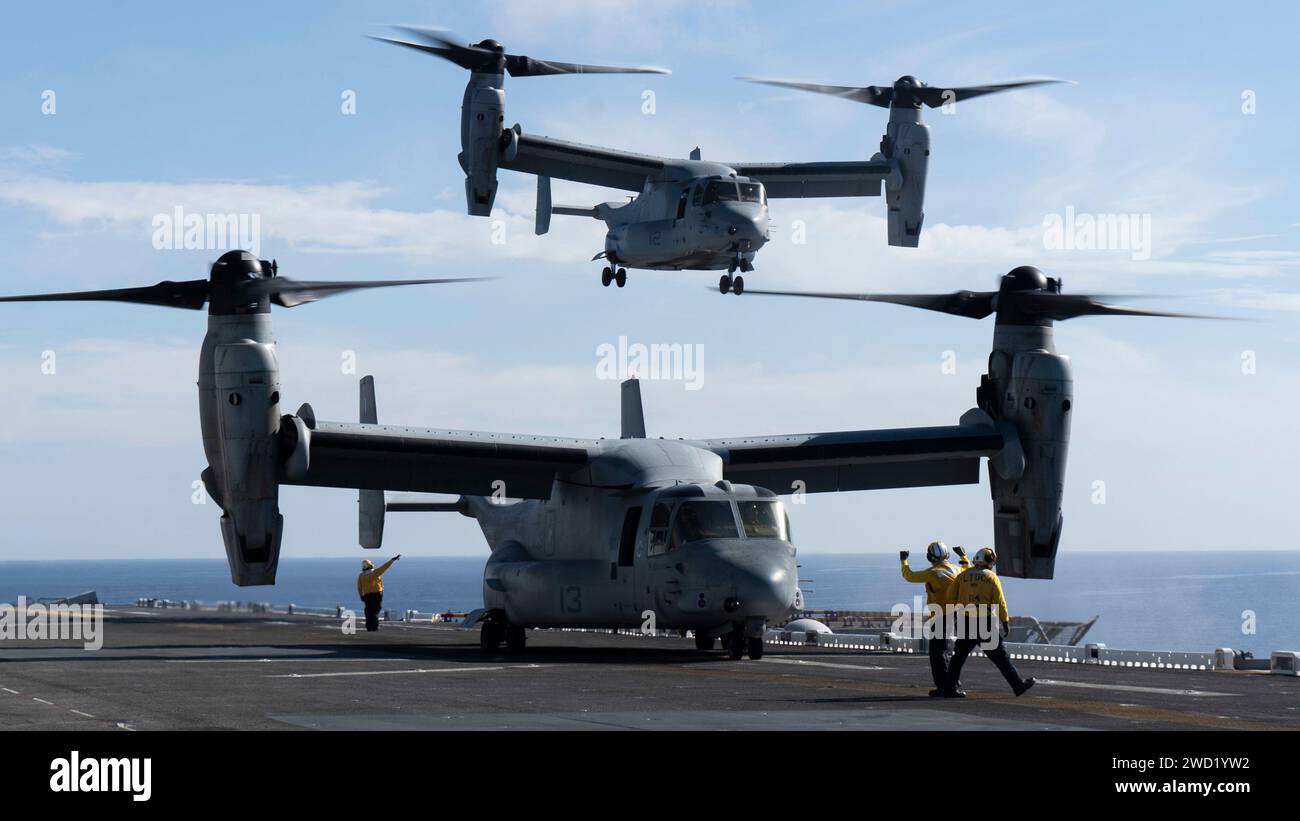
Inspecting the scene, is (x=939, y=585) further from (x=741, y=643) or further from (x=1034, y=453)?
(x=1034, y=453)

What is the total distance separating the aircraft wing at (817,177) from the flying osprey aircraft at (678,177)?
1.3 inches

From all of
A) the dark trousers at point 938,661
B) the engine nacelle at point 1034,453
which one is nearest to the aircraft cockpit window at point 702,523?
the engine nacelle at point 1034,453

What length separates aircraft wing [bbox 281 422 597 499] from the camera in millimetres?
26797

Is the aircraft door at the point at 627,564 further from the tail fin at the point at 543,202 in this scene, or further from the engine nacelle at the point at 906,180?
the tail fin at the point at 543,202

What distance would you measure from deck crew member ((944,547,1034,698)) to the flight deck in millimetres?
326

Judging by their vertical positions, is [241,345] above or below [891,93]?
below

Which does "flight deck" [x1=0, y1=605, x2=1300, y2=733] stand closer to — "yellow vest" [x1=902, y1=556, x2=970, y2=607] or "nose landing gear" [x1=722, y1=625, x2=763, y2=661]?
"nose landing gear" [x1=722, y1=625, x2=763, y2=661]

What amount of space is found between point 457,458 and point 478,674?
21.8 ft

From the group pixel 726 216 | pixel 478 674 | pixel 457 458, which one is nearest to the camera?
pixel 478 674

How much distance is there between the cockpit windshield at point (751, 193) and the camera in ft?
129
